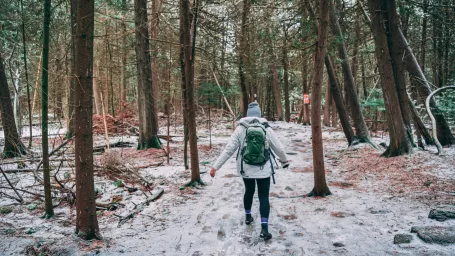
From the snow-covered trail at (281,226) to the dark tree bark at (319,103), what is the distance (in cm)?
38

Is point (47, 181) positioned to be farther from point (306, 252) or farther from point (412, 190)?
point (412, 190)

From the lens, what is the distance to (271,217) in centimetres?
561

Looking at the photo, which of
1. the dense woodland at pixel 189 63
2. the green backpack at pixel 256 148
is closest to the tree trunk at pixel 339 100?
the dense woodland at pixel 189 63

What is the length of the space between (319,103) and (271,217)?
2605 mm

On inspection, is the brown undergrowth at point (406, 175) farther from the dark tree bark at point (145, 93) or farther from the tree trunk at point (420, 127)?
the dark tree bark at point (145, 93)

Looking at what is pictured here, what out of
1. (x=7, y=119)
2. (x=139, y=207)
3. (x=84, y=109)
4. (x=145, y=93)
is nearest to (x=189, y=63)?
(x=139, y=207)

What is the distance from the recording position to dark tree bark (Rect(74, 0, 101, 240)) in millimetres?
4129

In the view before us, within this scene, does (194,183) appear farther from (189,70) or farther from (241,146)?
(241,146)

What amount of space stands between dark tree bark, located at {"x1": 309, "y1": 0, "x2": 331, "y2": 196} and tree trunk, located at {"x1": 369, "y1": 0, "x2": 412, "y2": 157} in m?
3.97

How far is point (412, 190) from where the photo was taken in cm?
659

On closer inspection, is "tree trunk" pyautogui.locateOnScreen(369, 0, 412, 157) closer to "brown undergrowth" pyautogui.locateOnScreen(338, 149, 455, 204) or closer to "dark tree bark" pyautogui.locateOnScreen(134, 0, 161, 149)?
"brown undergrowth" pyautogui.locateOnScreen(338, 149, 455, 204)

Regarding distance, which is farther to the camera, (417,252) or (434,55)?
(434,55)

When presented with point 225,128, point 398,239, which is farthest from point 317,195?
point 225,128

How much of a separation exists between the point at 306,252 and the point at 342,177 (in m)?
5.14
